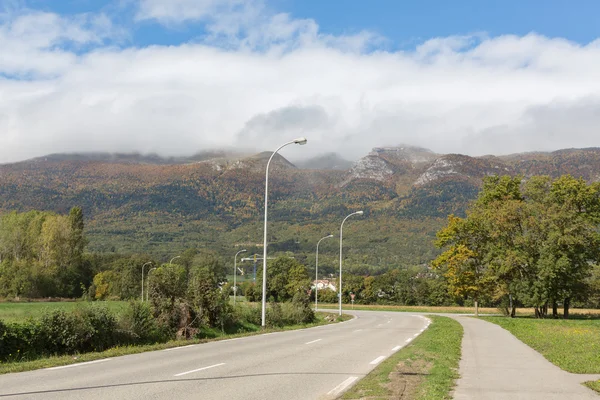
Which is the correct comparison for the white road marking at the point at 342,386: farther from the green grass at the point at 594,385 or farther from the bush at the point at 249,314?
the bush at the point at 249,314

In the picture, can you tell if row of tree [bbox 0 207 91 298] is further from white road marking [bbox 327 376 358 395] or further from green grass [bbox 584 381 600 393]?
green grass [bbox 584 381 600 393]

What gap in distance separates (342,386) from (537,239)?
141 feet

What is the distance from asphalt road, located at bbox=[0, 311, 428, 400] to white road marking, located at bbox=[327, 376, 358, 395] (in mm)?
18

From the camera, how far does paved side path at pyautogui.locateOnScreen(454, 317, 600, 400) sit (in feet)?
29.9

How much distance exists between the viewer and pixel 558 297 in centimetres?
4669

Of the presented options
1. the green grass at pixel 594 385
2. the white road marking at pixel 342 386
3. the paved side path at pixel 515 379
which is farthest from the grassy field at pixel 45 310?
the green grass at pixel 594 385

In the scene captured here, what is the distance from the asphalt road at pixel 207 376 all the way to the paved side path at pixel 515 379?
2213 millimetres

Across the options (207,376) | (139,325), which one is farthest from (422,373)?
(139,325)

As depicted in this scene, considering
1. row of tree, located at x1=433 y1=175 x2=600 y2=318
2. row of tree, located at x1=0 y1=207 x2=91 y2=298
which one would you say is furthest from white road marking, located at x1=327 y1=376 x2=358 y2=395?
row of tree, located at x1=0 y1=207 x2=91 y2=298

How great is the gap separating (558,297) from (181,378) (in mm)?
43885

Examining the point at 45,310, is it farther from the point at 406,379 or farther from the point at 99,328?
the point at 406,379

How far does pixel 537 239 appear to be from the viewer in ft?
157

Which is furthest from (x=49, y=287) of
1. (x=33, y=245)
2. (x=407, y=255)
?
(x=407, y=255)

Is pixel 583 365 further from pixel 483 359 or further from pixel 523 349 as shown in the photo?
pixel 523 349
